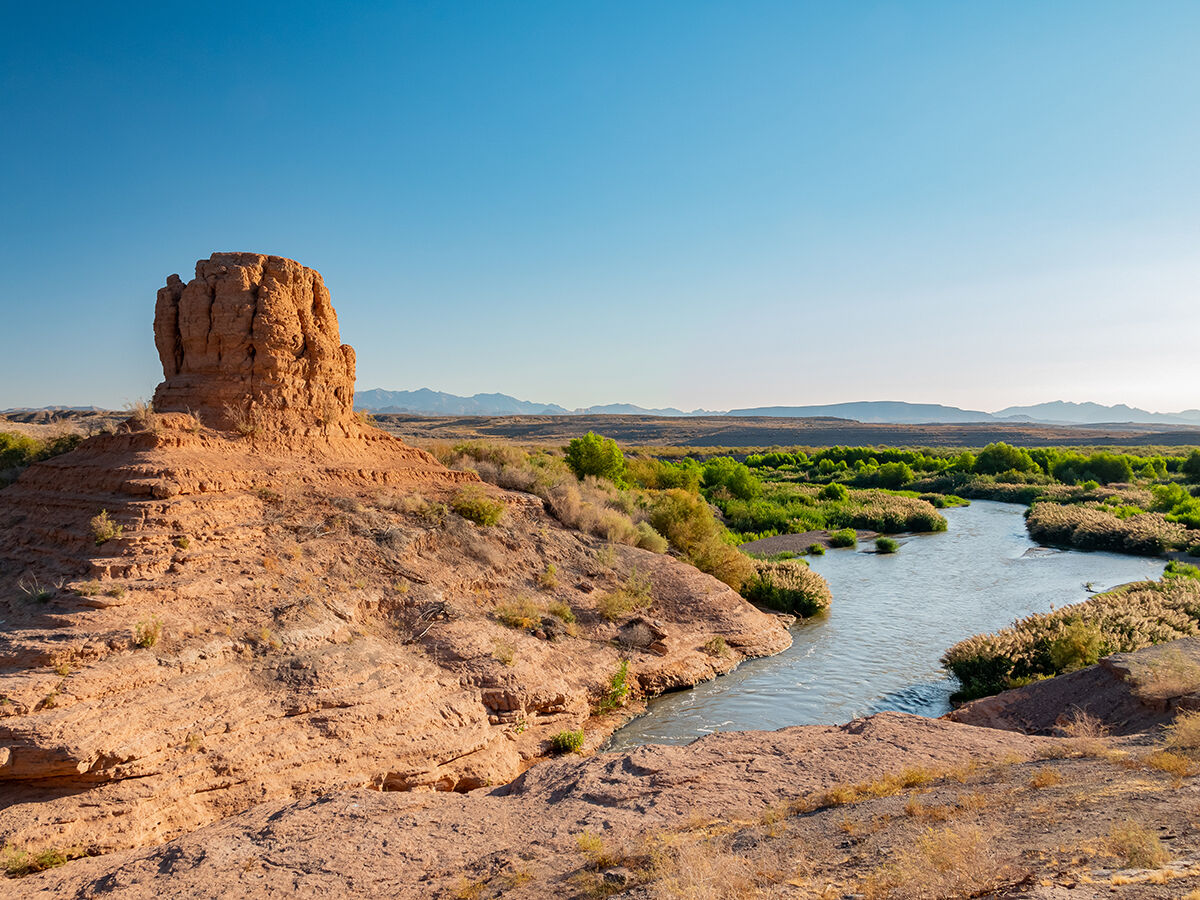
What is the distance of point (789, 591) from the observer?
20.6m

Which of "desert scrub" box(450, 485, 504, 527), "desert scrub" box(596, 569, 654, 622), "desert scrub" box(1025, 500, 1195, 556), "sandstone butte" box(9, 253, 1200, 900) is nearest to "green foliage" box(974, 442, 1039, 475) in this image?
"desert scrub" box(1025, 500, 1195, 556)

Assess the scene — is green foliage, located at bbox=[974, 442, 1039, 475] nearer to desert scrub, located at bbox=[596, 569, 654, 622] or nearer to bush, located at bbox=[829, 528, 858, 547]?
bush, located at bbox=[829, 528, 858, 547]

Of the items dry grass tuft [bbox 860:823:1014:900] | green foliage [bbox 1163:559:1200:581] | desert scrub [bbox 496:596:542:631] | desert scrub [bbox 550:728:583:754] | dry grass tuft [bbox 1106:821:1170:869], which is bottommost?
desert scrub [bbox 550:728:583:754]

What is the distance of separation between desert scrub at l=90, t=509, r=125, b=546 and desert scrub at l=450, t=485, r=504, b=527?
653cm

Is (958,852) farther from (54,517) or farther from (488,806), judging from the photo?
(54,517)

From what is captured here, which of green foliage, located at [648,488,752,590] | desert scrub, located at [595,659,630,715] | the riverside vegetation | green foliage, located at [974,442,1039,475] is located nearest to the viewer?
desert scrub, located at [595,659,630,715]

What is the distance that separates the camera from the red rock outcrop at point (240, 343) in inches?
522

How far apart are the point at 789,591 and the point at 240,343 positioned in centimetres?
1578

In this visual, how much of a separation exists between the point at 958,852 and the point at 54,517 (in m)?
12.9

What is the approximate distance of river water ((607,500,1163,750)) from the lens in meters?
13.5

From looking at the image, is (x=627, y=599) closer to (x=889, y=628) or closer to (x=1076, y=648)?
(x=889, y=628)

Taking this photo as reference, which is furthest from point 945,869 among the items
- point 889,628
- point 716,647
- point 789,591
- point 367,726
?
point 789,591

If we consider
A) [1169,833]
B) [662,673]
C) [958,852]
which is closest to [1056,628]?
[662,673]

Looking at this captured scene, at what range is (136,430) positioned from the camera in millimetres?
12281
